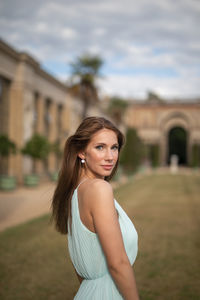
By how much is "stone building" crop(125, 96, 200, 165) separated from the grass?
4282 centimetres

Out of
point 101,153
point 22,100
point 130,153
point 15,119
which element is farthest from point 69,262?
point 130,153

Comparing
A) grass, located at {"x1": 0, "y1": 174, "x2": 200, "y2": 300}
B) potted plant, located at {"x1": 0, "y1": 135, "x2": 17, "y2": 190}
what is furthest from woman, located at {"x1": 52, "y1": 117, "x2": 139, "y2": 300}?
potted plant, located at {"x1": 0, "y1": 135, "x2": 17, "y2": 190}

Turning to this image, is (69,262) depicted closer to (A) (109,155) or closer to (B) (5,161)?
(A) (109,155)

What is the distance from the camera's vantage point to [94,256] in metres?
1.76

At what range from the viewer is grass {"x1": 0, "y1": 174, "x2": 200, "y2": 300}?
4.57 m

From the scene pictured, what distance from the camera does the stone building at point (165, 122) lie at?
5194 cm

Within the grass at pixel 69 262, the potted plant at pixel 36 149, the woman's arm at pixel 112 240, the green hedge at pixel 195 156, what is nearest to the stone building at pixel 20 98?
the potted plant at pixel 36 149

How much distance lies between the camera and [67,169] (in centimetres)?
201

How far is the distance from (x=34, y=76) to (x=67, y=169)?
65.0 feet

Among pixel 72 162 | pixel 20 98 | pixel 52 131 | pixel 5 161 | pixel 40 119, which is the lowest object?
pixel 5 161

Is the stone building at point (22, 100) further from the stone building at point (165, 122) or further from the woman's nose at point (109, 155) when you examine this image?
the stone building at point (165, 122)

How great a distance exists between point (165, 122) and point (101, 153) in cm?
5284

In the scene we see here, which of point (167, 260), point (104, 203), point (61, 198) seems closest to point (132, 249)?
point (104, 203)

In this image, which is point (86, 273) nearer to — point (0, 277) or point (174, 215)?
point (0, 277)
